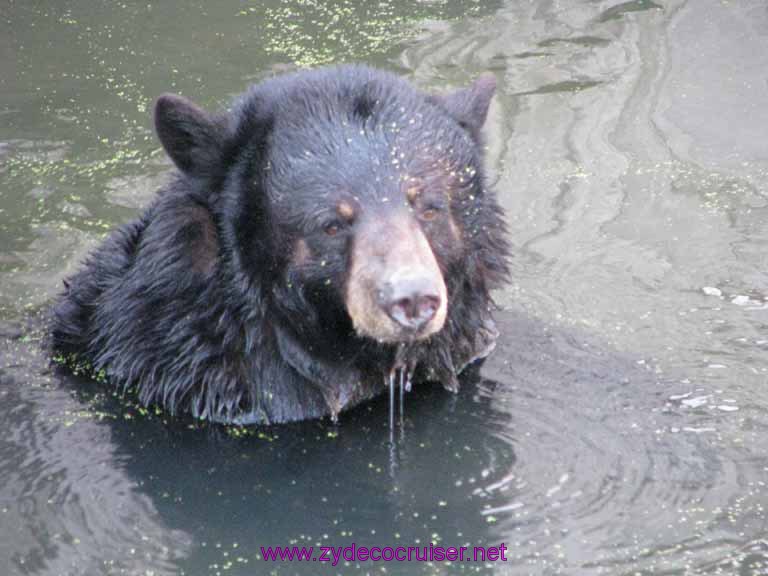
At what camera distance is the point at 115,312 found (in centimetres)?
604

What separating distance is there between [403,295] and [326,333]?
0.92 m

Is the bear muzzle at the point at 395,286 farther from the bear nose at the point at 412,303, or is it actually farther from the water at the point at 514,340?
the water at the point at 514,340

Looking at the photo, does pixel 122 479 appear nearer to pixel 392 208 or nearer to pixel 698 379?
pixel 392 208

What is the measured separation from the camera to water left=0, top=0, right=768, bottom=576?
16.3 ft

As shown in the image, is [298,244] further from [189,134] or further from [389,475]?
[389,475]

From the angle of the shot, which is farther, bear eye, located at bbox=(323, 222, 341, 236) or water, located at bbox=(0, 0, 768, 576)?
bear eye, located at bbox=(323, 222, 341, 236)

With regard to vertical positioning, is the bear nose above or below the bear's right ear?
below

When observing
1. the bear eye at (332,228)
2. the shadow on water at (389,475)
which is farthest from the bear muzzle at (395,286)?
the shadow on water at (389,475)

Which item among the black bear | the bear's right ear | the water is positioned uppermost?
the bear's right ear

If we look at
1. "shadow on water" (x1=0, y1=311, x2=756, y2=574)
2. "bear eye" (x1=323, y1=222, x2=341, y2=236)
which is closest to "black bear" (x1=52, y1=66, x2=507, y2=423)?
"bear eye" (x1=323, y1=222, x2=341, y2=236)

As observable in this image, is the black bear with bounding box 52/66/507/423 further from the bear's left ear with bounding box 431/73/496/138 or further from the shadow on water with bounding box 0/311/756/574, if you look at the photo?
the shadow on water with bounding box 0/311/756/574

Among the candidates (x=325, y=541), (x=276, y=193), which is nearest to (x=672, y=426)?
(x=325, y=541)

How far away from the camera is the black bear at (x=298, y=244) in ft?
17.5

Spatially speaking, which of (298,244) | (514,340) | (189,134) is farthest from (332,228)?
(514,340)
